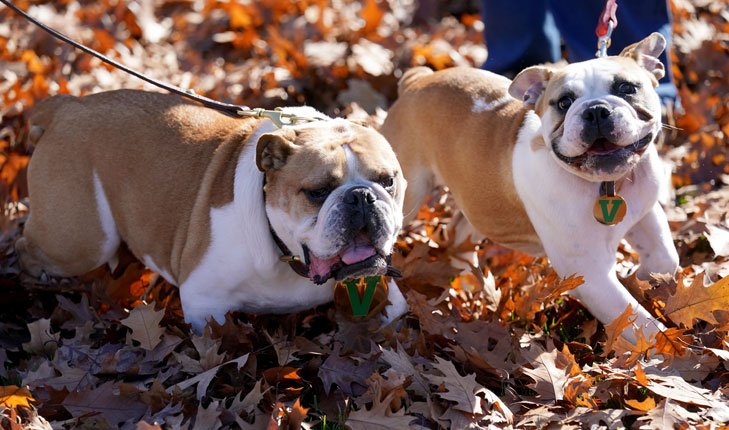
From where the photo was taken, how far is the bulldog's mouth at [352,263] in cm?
339

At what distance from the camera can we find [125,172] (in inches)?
167

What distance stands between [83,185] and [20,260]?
685mm

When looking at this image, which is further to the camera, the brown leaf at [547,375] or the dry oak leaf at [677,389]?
the brown leaf at [547,375]

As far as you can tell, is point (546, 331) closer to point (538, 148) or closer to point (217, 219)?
point (538, 148)

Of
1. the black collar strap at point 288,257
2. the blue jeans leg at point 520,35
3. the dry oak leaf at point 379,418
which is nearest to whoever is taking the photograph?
the dry oak leaf at point 379,418

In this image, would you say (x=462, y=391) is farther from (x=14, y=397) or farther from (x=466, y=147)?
(x=14, y=397)

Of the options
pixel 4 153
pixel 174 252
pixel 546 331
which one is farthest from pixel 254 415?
pixel 4 153

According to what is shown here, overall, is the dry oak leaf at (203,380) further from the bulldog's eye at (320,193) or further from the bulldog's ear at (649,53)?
the bulldog's ear at (649,53)

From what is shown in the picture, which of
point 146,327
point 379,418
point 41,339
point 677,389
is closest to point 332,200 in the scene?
point 379,418

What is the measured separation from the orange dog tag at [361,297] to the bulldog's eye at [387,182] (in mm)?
456

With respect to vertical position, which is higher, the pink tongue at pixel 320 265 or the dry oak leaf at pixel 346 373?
the pink tongue at pixel 320 265

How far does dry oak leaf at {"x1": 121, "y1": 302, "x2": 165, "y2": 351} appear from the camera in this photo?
3.73 meters

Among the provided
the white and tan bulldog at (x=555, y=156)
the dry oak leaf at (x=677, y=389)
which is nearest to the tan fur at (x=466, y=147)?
the white and tan bulldog at (x=555, y=156)

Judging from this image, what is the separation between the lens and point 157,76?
723 centimetres
